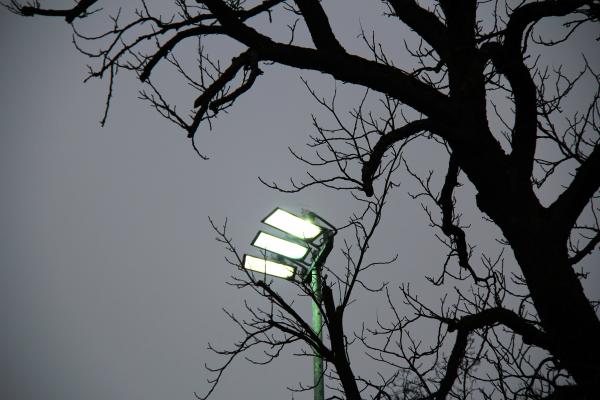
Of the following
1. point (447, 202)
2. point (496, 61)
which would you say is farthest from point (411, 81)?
point (447, 202)

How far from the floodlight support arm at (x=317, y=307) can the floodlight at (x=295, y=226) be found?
0.20 m

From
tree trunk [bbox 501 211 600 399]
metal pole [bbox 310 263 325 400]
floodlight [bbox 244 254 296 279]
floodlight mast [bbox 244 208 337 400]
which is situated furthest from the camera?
floodlight mast [bbox 244 208 337 400]

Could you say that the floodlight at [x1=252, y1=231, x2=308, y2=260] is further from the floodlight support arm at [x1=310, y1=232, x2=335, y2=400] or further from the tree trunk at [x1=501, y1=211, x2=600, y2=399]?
the tree trunk at [x1=501, y1=211, x2=600, y2=399]

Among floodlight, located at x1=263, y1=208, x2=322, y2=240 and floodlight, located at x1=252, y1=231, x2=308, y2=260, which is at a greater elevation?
floodlight, located at x1=263, y1=208, x2=322, y2=240

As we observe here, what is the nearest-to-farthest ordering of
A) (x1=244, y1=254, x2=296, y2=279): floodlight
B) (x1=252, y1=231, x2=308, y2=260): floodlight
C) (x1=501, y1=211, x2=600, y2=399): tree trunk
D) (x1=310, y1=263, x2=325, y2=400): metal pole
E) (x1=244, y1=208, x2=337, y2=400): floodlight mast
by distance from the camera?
(x1=501, y1=211, x2=600, y2=399): tree trunk → (x1=310, y1=263, x2=325, y2=400): metal pole → (x1=244, y1=254, x2=296, y2=279): floodlight → (x1=244, y1=208, x2=337, y2=400): floodlight mast → (x1=252, y1=231, x2=308, y2=260): floodlight

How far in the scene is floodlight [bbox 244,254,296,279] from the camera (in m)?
3.83

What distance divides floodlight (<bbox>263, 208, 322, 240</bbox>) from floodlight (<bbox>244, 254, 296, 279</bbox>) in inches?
19.1

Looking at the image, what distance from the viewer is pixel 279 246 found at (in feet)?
14.3

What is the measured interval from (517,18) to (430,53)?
1409 millimetres

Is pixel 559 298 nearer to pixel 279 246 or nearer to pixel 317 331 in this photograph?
pixel 317 331

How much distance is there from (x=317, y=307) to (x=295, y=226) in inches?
48.9

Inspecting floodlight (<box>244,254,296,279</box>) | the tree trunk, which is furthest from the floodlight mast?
the tree trunk

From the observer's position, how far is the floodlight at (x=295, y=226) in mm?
4352

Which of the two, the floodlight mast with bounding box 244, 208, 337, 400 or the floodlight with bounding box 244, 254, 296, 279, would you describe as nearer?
the floodlight with bounding box 244, 254, 296, 279
